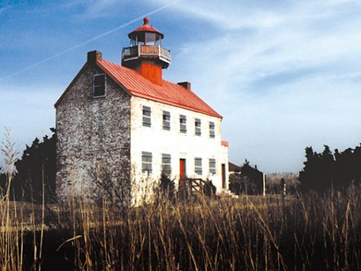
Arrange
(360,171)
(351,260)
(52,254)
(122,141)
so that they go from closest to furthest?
(351,260)
(52,254)
(360,171)
(122,141)

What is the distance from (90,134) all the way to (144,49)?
266 inches

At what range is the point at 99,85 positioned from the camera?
70.2 feet

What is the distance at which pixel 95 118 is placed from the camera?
2133 cm

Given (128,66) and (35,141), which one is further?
(128,66)

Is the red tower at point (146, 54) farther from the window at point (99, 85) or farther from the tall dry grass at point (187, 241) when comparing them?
the tall dry grass at point (187, 241)

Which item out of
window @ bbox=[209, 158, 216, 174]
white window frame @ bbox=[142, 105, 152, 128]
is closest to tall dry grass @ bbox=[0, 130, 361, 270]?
white window frame @ bbox=[142, 105, 152, 128]


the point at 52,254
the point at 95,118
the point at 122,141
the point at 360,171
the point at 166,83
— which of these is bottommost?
the point at 52,254

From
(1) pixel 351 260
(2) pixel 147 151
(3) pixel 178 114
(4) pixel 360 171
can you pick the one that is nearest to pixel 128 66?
(3) pixel 178 114

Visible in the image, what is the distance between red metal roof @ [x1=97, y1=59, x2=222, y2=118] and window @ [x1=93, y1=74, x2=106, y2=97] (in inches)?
18.9

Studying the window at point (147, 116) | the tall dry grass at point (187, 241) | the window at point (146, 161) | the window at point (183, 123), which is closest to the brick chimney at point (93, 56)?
the window at point (147, 116)

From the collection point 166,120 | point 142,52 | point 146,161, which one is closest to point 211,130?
point 166,120

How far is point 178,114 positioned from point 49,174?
7.91 metres

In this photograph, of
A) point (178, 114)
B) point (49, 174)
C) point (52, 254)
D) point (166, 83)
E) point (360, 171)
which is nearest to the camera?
point (52, 254)

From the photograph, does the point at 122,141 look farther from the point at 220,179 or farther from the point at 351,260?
the point at 351,260
